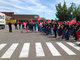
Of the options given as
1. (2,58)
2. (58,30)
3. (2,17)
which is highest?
(2,17)

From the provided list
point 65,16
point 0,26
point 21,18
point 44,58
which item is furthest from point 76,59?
point 21,18

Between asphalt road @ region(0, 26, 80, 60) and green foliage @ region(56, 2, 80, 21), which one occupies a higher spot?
green foliage @ region(56, 2, 80, 21)

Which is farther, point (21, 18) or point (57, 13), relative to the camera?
point (21, 18)

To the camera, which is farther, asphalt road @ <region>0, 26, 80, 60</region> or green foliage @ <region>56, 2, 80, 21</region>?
green foliage @ <region>56, 2, 80, 21</region>

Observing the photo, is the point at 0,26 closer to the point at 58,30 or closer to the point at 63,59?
the point at 58,30

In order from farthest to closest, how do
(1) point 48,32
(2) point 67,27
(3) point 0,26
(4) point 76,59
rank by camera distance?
(3) point 0,26
(1) point 48,32
(2) point 67,27
(4) point 76,59

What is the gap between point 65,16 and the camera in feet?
147

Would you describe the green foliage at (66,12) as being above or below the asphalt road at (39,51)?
above

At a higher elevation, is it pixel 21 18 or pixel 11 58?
pixel 21 18

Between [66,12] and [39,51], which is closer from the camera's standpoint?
[39,51]

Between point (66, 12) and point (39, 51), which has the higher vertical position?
point (66, 12)

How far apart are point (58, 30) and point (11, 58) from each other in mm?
7894

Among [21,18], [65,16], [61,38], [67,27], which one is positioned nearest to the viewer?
[67,27]

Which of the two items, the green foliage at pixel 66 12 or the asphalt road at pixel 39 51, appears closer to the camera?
the asphalt road at pixel 39 51
